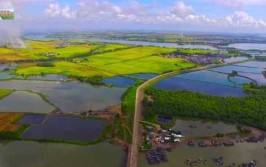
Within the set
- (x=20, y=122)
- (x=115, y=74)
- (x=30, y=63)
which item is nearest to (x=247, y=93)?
(x=115, y=74)

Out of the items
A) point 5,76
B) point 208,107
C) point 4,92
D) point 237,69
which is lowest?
point 4,92

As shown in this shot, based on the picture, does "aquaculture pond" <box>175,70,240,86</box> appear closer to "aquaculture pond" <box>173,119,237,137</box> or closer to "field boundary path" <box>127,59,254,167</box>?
"field boundary path" <box>127,59,254,167</box>

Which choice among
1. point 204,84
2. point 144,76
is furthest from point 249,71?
point 144,76

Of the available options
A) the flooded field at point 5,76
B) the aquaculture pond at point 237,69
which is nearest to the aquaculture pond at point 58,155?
the flooded field at point 5,76

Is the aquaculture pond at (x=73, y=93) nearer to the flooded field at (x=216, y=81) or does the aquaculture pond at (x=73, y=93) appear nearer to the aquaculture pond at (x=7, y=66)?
the flooded field at (x=216, y=81)

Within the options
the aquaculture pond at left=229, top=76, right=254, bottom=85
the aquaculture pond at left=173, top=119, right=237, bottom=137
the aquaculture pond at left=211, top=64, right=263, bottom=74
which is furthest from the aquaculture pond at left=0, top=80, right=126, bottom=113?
the aquaculture pond at left=211, top=64, right=263, bottom=74

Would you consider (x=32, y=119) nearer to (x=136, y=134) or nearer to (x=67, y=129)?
(x=67, y=129)

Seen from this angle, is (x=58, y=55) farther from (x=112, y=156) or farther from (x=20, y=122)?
(x=112, y=156)
